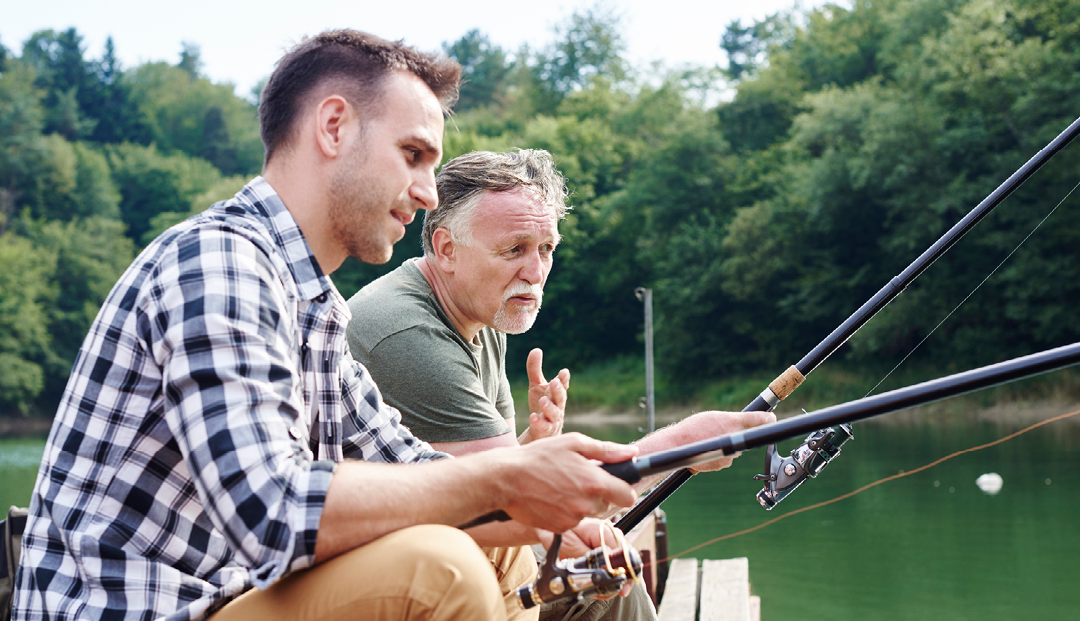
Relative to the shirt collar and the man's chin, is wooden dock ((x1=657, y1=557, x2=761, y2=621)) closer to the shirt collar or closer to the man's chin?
the man's chin

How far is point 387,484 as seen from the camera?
45.7 inches

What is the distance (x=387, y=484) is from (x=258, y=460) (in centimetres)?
16

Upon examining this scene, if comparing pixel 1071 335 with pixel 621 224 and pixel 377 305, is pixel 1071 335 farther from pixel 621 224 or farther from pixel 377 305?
pixel 377 305

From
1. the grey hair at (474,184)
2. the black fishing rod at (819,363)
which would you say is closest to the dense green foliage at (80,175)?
the grey hair at (474,184)

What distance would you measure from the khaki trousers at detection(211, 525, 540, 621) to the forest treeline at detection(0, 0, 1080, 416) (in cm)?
1975

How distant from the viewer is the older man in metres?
2.29

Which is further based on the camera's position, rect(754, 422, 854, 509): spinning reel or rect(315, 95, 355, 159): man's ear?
rect(754, 422, 854, 509): spinning reel

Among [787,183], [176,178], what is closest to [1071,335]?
[787,183]

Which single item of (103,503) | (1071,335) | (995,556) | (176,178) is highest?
(176,178)

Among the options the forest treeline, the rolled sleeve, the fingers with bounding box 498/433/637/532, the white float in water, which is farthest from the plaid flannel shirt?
the forest treeline

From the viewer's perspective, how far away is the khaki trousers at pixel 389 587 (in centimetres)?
114

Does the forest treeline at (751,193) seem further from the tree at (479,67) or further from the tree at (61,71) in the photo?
the tree at (479,67)

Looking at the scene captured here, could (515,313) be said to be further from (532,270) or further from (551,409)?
(551,409)

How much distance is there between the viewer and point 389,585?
1142 millimetres
